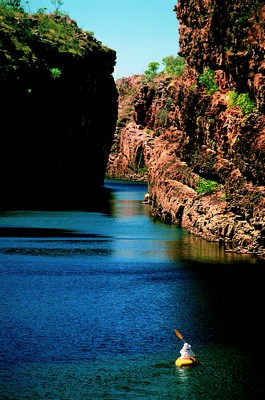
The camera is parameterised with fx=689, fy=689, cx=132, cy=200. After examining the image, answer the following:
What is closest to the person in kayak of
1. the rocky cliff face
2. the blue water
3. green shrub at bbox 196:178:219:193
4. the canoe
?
the canoe

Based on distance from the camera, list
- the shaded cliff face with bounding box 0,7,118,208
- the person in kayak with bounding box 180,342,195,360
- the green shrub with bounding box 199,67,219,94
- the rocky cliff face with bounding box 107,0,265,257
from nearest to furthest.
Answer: the person in kayak with bounding box 180,342,195,360 < the rocky cliff face with bounding box 107,0,265,257 < the green shrub with bounding box 199,67,219,94 < the shaded cliff face with bounding box 0,7,118,208

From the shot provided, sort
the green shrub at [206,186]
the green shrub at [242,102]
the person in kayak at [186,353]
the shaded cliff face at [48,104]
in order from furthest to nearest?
the shaded cliff face at [48,104], the green shrub at [206,186], the green shrub at [242,102], the person in kayak at [186,353]

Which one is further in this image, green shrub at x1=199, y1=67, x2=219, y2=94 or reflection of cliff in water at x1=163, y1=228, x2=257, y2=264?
green shrub at x1=199, y1=67, x2=219, y2=94

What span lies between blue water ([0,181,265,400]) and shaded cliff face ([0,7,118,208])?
45.1 metres

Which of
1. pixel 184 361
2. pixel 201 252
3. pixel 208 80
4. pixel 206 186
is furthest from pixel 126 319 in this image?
pixel 208 80

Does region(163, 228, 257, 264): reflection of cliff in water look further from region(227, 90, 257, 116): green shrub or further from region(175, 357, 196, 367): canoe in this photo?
region(175, 357, 196, 367): canoe

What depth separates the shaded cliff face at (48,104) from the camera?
97.6 meters

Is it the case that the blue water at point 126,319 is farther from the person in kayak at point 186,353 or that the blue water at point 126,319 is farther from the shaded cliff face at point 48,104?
the shaded cliff face at point 48,104

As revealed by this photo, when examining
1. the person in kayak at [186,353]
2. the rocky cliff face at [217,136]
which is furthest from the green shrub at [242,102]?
the person in kayak at [186,353]

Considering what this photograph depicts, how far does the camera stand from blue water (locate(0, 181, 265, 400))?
21.0 meters

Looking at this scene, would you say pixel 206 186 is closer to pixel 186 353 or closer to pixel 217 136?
pixel 217 136

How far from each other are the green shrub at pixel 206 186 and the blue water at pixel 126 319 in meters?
9.15

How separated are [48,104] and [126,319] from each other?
259 ft

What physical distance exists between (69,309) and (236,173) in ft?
80.8
